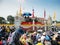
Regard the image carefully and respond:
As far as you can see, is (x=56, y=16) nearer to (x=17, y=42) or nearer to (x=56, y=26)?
(x=56, y=26)

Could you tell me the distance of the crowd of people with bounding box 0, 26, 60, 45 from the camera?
3234 mm

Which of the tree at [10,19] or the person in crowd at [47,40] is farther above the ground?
the tree at [10,19]

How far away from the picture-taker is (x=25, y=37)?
10.7ft

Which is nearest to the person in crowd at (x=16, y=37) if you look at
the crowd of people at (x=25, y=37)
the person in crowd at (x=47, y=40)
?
the crowd of people at (x=25, y=37)

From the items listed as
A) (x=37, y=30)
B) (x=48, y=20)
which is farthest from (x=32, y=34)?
(x=48, y=20)

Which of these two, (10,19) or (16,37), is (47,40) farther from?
(10,19)

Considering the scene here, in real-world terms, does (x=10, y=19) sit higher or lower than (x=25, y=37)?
higher

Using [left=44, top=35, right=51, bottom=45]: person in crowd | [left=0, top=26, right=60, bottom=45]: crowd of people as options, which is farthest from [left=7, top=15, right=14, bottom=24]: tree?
[left=44, top=35, right=51, bottom=45]: person in crowd

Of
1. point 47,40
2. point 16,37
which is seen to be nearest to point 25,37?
point 16,37

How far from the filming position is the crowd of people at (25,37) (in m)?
3.23

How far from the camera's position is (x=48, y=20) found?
130 inches

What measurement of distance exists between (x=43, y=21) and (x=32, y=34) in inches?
11.2

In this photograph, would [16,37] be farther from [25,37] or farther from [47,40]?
[47,40]

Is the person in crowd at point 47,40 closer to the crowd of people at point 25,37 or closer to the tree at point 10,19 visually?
the crowd of people at point 25,37
